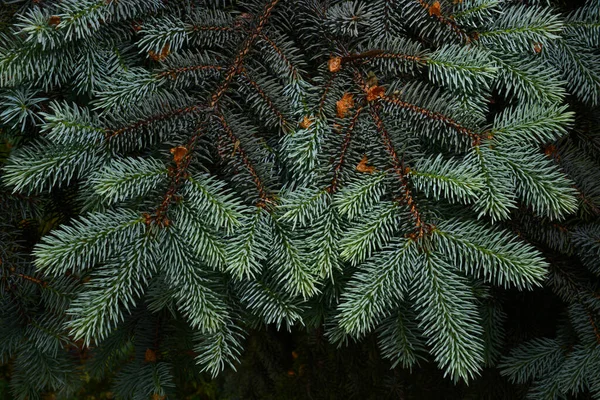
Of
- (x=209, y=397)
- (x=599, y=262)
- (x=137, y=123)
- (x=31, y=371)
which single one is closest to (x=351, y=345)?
(x=599, y=262)

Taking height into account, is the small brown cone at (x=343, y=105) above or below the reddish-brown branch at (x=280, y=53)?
below

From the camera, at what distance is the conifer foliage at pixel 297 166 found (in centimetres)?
87

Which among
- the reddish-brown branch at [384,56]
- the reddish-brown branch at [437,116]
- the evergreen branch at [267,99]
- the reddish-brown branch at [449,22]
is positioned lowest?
the evergreen branch at [267,99]

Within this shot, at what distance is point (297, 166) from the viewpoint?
37.3 inches

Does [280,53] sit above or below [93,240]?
above

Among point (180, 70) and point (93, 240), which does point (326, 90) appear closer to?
point (180, 70)

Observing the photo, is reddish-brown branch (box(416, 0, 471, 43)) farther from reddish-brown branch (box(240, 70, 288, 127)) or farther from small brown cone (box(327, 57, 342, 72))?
reddish-brown branch (box(240, 70, 288, 127))

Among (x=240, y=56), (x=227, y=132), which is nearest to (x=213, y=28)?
(x=240, y=56)

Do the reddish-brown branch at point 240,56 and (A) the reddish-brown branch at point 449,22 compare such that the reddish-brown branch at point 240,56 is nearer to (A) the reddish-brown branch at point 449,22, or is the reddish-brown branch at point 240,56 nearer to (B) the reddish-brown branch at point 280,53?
(B) the reddish-brown branch at point 280,53

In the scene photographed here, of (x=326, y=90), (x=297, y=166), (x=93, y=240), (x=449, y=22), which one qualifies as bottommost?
(x=93, y=240)

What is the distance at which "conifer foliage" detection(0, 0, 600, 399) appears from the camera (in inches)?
34.3

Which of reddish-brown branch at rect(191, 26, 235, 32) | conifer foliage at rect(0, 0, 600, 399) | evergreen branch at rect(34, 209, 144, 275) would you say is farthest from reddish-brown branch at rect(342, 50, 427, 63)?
evergreen branch at rect(34, 209, 144, 275)

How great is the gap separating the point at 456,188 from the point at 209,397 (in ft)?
6.77

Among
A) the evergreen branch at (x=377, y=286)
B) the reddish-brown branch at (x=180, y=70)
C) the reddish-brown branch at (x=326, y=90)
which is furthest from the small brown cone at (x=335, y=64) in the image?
the evergreen branch at (x=377, y=286)
